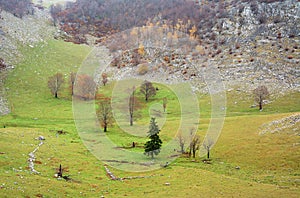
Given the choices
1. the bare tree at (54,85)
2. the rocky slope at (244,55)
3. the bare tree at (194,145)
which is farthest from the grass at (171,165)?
the rocky slope at (244,55)

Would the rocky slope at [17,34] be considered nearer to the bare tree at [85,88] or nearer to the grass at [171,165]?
the bare tree at [85,88]

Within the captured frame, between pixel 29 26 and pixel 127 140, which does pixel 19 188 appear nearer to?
pixel 127 140

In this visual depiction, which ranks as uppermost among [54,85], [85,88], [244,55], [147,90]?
[244,55]

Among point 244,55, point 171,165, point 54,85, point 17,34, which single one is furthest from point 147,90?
point 17,34

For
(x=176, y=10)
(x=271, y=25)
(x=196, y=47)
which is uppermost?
(x=176, y=10)

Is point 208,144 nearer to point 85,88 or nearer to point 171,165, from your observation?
point 171,165

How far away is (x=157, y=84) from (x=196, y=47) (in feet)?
115

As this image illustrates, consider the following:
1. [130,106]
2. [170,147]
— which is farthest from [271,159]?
[130,106]

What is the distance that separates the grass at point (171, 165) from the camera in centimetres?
3710

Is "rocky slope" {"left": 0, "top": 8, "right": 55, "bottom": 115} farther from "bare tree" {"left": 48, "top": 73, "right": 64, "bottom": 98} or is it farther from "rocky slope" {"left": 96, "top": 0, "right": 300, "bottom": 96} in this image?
"rocky slope" {"left": 96, "top": 0, "right": 300, "bottom": 96}

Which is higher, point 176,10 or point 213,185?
point 176,10

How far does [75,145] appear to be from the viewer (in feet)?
203

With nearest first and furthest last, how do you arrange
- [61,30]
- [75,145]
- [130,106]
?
[75,145], [130,106], [61,30]

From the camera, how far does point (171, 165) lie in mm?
52469
